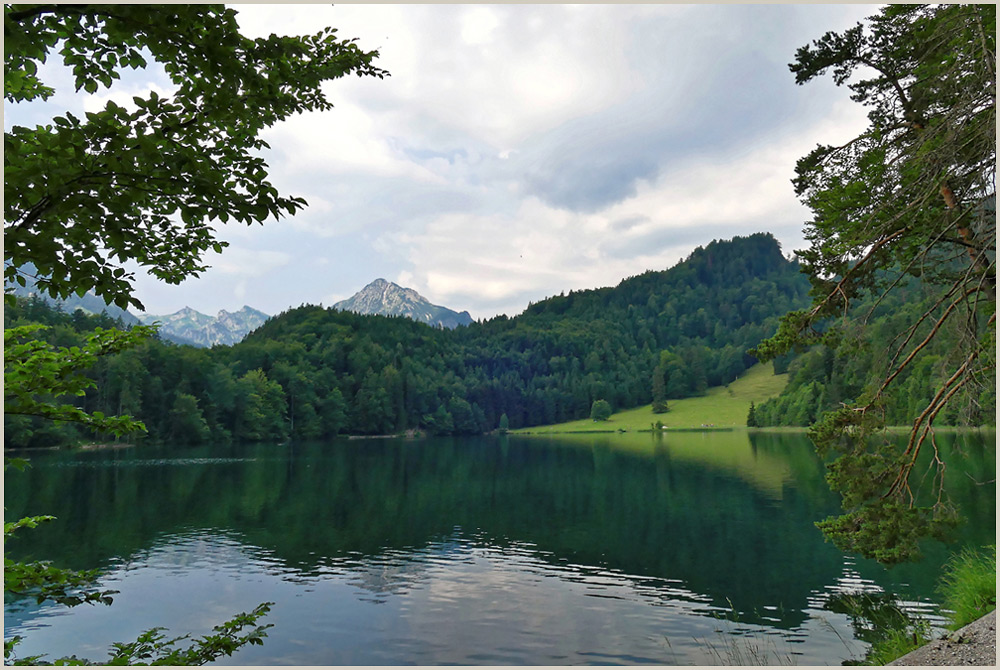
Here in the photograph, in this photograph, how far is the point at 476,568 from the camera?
923 inches

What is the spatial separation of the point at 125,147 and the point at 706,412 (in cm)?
17034

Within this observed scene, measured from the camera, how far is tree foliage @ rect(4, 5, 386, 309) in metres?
3.79

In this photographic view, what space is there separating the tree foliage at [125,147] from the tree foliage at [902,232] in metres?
9.31

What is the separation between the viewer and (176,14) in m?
4.20

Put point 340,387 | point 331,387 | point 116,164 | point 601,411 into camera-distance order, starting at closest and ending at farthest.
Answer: point 116,164, point 331,387, point 340,387, point 601,411

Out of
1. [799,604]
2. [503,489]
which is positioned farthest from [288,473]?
[799,604]

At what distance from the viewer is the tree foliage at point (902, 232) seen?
9180mm

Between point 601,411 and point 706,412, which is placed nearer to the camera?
point 706,412

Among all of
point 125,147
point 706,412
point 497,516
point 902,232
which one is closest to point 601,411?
point 706,412

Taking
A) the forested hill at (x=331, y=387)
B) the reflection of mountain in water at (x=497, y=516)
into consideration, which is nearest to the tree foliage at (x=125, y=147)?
the reflection of mountain in water at (x=497, y=516)

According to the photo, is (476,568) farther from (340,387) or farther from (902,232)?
(340,387)

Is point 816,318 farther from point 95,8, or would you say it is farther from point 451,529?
point 451,529

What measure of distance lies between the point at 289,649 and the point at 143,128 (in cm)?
1528

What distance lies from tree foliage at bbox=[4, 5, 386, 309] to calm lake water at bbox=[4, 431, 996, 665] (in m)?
13.6
